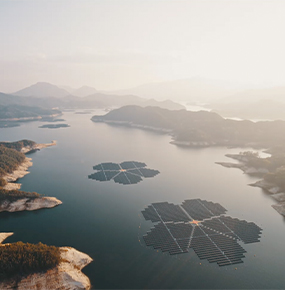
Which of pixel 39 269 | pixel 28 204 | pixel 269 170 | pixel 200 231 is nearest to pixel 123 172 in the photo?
pixel 28 204

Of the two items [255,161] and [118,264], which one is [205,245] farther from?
[255,161]

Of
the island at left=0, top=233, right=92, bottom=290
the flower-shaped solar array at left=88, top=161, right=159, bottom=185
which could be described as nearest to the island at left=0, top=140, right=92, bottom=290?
the island at left=0, top=233, right=92, bottom=290

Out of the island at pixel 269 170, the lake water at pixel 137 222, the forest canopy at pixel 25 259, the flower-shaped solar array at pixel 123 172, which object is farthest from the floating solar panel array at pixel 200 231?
the flower-shaped solar array at pixel 123 172

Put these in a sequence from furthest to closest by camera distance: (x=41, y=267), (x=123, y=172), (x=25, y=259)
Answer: (x=123, y=172) < (x=25, y=259) < (x=41, y=267)

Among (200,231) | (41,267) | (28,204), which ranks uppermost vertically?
(41,267)

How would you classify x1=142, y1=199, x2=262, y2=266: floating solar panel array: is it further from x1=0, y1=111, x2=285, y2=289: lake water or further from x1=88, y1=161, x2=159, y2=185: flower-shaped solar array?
x1=88, y1=161, x2=159, y2=185: flower-shaped solar array

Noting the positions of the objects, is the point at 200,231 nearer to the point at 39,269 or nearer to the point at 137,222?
the point at 137,222

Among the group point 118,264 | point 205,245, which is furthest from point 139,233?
point 205,245

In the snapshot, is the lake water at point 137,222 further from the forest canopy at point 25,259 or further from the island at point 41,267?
the forest canopy at point 25,259
